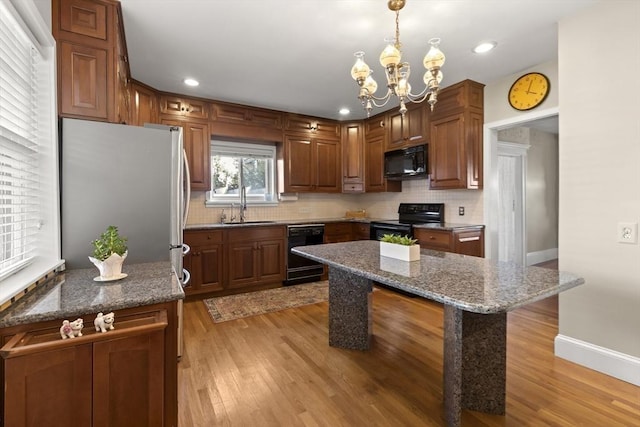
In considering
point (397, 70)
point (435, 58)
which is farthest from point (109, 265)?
point (435, 58)

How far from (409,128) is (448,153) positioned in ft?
2.39

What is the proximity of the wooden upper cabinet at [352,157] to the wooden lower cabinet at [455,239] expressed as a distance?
1.58 m

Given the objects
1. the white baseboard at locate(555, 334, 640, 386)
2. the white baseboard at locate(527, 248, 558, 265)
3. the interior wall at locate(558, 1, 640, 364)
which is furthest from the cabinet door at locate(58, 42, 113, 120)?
the white baseboard at locate(527, 248, 558, 265)

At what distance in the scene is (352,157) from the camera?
4.98m

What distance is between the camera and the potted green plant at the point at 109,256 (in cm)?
151

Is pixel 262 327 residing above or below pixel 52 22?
below

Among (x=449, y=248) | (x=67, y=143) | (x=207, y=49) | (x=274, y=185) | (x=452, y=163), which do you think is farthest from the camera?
(x=274, y=185)

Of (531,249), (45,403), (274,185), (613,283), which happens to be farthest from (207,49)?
(531,249)

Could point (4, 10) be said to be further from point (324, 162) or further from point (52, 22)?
point (324, 162)

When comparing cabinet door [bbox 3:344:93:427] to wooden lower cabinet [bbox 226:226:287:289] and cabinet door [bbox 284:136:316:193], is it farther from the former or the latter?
cabinet door [bbox 284:136:316:193]

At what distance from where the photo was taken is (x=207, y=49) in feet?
8.71

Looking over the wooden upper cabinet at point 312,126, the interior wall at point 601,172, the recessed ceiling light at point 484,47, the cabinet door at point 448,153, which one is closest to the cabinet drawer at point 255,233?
the wooden upper cabinet at point 312,126

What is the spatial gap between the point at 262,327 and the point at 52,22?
270 cm

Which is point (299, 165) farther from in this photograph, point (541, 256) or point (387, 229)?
point (541, 256)
